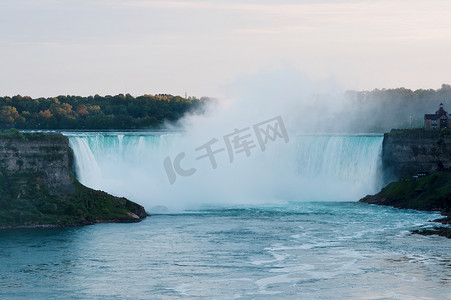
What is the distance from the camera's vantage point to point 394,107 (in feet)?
529

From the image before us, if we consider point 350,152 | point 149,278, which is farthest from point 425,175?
point 149,278

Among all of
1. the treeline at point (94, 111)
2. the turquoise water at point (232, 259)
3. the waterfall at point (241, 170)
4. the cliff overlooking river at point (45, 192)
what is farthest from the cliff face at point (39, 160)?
the treeline at point (94, 111)

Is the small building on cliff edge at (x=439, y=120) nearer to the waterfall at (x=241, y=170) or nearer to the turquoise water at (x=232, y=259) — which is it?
the waterfall at (x=241, y=170)

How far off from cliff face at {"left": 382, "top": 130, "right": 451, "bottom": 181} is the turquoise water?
1184cm

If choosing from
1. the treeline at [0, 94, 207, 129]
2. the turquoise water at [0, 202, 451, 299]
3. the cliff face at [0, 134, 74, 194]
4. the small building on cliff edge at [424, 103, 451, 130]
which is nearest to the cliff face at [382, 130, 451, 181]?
the small building on cliff edge at [424, 103, 451, 130]

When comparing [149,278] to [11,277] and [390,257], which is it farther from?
[390,257]

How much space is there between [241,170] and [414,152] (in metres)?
21.5

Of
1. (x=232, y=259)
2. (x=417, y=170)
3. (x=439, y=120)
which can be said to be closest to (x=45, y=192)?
(x=232, y=259)

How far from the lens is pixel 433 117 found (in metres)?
95.7

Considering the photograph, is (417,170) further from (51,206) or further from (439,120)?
(51,206)

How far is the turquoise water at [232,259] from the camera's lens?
4375 cm

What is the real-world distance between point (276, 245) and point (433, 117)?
4467cm

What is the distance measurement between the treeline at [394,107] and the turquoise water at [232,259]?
71604 millimetres

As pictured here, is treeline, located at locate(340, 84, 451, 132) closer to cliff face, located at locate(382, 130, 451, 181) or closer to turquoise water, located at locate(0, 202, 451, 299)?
cliff face, located at locate(382, 130, 451, 181)
